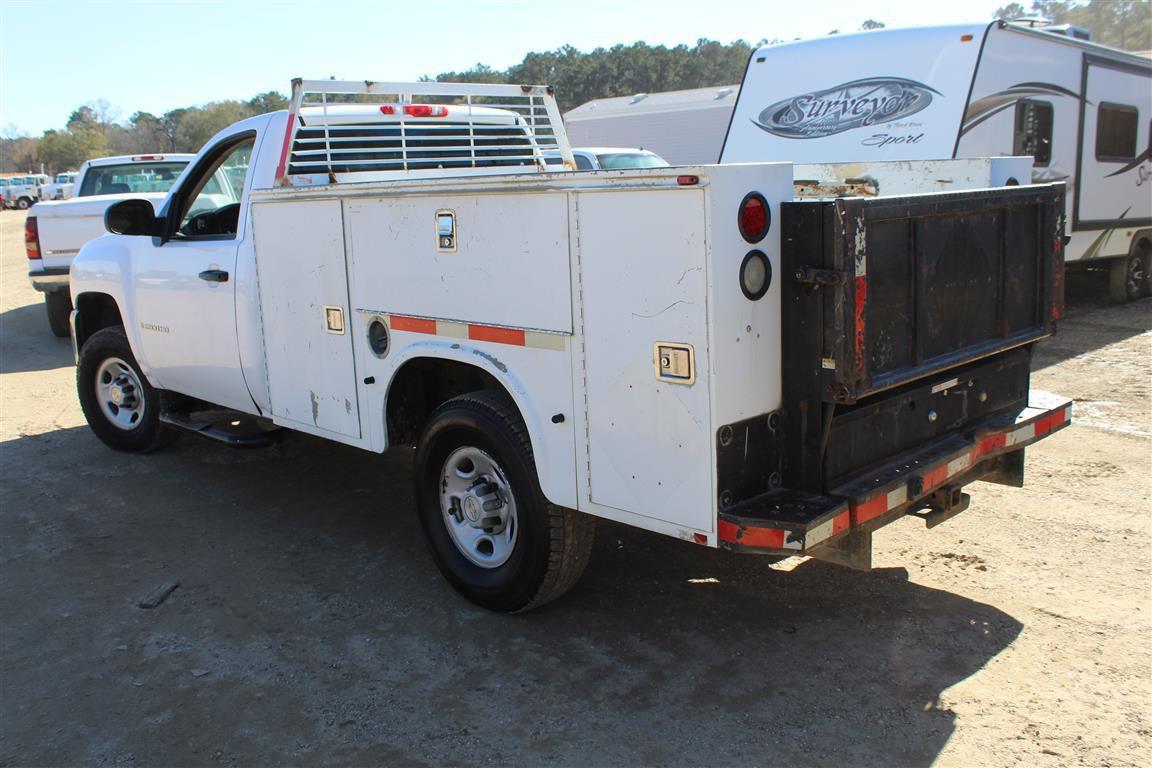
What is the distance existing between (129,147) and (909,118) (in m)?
82.2

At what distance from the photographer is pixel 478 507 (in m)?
4.28

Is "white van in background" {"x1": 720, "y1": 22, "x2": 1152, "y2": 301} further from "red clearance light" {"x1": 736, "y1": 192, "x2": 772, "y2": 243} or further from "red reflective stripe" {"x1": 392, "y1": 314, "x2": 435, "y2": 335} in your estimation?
"red clearance light" {"x1": 736, "y1": 192, "x2": 772, "y2": 243}

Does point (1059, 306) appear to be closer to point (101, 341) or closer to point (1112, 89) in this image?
point (101, 341)

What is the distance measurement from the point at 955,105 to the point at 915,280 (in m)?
5.99

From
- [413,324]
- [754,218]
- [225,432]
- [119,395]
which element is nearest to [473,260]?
[413,324]

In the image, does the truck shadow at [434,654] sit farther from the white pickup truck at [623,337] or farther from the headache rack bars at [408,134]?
the headache rack bars at [408,134]

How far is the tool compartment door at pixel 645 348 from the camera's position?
3.24 meters

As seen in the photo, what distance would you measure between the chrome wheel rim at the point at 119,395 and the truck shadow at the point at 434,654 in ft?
4.72

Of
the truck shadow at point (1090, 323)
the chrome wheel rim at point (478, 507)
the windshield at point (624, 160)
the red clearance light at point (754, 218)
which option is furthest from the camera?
the windshield at point (624, 160)

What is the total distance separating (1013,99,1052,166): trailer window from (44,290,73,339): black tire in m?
10.8

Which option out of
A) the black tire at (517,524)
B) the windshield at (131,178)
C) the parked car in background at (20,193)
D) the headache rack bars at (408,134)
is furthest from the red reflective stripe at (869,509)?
the parked car in background at (20,193)

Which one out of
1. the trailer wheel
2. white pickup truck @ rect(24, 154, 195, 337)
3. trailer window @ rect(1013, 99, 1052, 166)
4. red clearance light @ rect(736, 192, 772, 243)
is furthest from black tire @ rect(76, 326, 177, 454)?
the trailer wheel

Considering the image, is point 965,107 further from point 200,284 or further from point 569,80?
point 569,80

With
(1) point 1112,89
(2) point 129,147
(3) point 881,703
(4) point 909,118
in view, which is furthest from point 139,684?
(2) point 129,147
